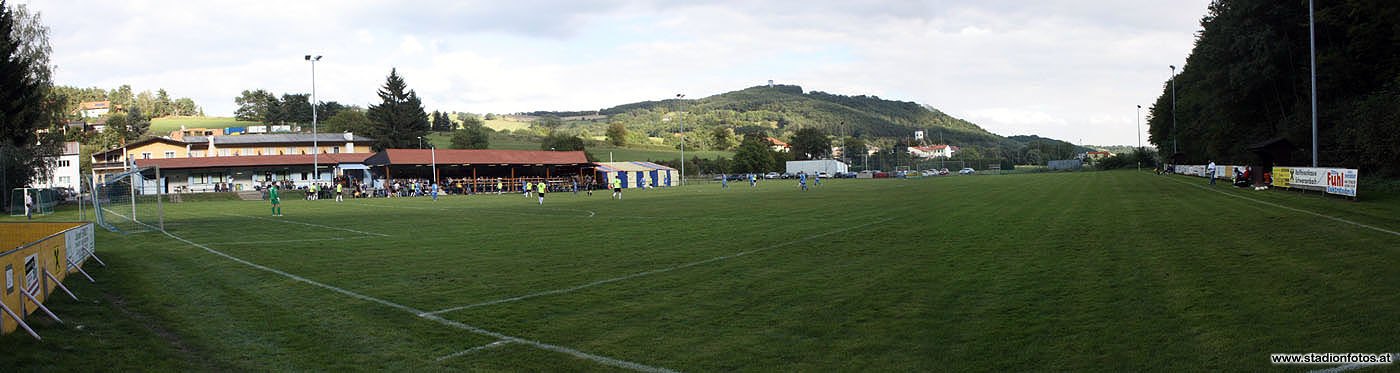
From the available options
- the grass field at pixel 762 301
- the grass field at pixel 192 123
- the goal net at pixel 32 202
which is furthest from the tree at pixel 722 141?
the grass field at pixel 762 301

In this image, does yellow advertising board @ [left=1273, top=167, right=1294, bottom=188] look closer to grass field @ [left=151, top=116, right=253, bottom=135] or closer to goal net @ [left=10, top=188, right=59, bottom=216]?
goal net @ [left=10, top=188, right=59, bottom=216]

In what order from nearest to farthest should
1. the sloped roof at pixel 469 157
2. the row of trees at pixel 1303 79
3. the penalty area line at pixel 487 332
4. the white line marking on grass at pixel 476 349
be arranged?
the penalty area line at pixel 487 332 → the white line marking on grass at pixel 476 349 → the row of trees at pixel 1303 79 → the sloped roof at pixel 469 157

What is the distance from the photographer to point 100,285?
36.7 feet

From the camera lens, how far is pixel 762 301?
8.89 meters

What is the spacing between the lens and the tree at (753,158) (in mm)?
106562

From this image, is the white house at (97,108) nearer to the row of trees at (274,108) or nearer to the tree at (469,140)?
the row of trees at (274,108)

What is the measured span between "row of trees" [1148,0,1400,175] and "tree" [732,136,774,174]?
191ft

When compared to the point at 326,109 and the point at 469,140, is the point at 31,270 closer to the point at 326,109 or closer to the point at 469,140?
the point at 469,140

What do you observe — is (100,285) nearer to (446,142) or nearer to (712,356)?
(712,356)

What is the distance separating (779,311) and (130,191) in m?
28.7

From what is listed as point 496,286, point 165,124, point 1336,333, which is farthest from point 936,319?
point 165,124

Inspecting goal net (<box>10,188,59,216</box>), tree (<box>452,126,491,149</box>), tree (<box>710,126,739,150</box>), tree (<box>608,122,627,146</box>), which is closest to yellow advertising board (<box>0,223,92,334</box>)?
goal net (<box>10,188,59,216</box>)

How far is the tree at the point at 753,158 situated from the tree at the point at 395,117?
43.8 meters

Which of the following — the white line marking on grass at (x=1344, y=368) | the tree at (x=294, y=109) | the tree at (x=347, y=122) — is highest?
the tree at (x=294, y=109)
